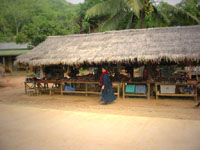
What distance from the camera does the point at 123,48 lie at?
8.43m

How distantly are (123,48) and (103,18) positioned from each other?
16.9 meters

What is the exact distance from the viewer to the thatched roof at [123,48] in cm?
748

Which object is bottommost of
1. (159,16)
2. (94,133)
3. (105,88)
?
(94,133)

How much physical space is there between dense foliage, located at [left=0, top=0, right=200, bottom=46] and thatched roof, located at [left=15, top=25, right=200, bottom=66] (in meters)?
2.69

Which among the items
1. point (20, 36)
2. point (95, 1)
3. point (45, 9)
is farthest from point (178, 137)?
point (45, 9)

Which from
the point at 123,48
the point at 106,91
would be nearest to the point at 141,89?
the point at 106,91

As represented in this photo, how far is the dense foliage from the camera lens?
12820mm

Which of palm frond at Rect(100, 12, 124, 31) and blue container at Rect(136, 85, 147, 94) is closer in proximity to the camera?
blue container at Rect(136, 85, 147, 94)

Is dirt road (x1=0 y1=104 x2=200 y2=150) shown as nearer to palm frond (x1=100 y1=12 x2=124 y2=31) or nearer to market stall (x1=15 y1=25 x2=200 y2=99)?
market stall (x1=15 y1=25 x2=200 y2=99)

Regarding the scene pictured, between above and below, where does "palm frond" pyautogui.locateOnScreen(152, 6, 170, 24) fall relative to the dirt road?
above

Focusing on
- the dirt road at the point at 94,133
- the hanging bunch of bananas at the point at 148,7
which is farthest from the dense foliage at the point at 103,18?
the dirt road at the point at 94,133

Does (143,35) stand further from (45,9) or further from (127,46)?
(45,9)

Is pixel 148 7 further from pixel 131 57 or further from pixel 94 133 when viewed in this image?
pixel 94 133

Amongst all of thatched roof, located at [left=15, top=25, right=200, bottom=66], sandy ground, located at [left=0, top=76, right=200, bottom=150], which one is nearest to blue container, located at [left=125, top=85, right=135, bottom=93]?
thatched roof, located at [left=15, top=25, right=200, bottom=66]
